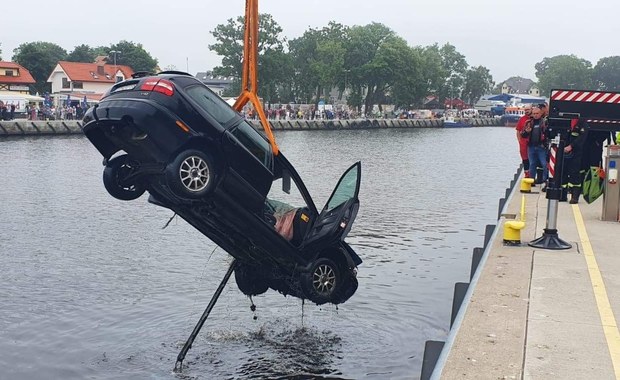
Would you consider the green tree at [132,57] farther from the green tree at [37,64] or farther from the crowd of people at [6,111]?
the crowd of people at [6,111]

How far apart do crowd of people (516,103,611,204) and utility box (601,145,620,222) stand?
52cm

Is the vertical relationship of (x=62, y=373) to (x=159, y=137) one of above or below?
below

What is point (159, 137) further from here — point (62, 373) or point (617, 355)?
point (617, 355)

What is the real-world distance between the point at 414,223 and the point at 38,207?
9.92 meters

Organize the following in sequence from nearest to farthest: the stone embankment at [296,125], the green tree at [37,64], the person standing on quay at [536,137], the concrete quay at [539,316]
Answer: the concrete quay at [539,316] < the person standing on quay at [536,137] < the stone embankment at [296,125] < the green tree at [37,64]

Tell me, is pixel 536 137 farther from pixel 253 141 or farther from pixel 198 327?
pixel 198 327

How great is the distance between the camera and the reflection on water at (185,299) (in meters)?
9.23

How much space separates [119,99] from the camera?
756 cm

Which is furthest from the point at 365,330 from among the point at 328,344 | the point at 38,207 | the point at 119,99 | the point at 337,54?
the point at 337,54

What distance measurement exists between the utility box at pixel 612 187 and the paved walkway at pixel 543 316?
194 centimetres

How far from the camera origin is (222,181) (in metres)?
7.97

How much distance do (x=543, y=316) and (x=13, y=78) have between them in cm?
8865

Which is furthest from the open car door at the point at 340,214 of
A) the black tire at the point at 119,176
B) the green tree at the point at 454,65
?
the green tree at the point at 454,65

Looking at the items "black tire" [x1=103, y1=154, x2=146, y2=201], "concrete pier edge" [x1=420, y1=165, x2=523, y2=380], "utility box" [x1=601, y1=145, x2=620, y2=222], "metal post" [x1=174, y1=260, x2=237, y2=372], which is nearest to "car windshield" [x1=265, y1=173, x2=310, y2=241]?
"metal post" [x1=174, y1=260, x2=237, y2=372]
